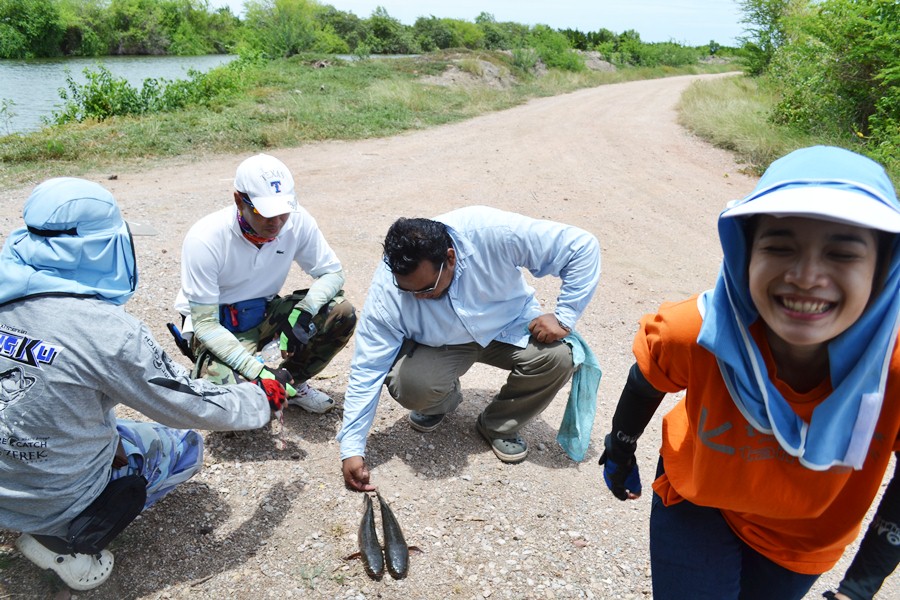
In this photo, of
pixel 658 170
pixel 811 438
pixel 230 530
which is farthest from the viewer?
pixel 658 170

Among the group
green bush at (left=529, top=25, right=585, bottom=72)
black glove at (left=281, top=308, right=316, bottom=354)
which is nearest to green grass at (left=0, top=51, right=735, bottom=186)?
black glove at (left=281, top=308, right=316, bottom=354)

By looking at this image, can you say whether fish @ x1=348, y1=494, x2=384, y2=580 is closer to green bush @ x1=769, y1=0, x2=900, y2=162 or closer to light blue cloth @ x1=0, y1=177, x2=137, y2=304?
light blue cloth @ x1=0, y1=177, x2=137, y2=304

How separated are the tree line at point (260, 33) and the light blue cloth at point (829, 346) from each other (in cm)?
2409

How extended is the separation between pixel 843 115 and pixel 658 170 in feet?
10.5

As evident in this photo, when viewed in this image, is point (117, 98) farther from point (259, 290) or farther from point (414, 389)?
point (414, 389)

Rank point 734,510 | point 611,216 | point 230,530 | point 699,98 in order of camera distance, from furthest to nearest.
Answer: point 699,98
point 611,216
point 230,530
point 734,510

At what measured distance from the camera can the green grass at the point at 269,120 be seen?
843 cm

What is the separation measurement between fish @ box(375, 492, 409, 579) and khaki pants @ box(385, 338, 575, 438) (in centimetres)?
57

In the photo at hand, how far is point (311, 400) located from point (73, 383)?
1.58 m

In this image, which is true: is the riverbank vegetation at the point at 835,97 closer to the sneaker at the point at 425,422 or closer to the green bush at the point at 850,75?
the green bush at the point at 850,75

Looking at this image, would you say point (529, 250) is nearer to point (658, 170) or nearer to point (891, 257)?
point (891, 257)

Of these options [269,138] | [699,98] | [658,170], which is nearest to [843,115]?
[658,170]

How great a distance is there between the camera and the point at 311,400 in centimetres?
344

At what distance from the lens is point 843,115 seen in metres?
10.2
